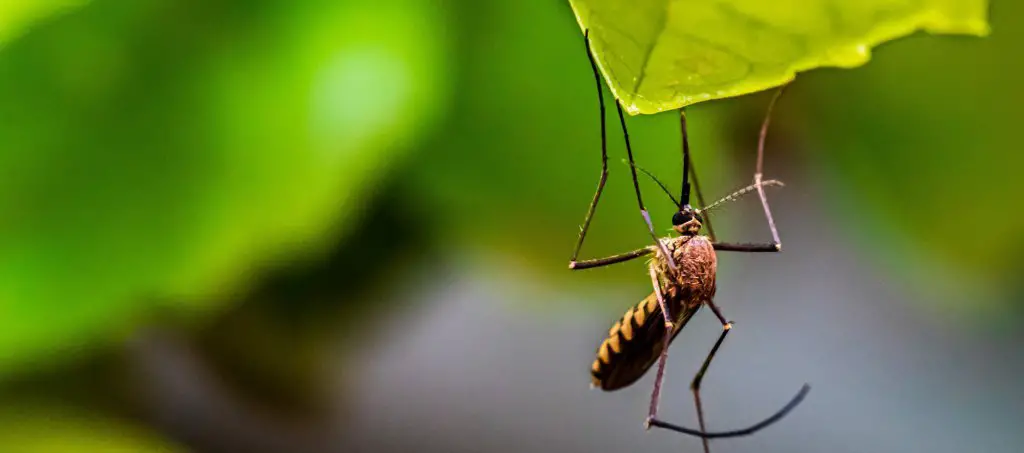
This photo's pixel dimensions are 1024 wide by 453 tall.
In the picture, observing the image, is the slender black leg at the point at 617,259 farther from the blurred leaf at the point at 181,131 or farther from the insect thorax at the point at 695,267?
the blurred leaf at the point at 181,131

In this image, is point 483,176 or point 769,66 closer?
point 769,66

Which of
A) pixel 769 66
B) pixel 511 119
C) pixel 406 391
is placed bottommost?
pixel 769 66

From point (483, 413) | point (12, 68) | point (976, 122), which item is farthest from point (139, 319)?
point (976, 122)

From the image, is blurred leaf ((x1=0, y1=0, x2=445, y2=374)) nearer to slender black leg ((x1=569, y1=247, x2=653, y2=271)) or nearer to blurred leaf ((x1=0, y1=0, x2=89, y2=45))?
blurred leaf ((x1=0, y1=0, x2=89, y2=45))

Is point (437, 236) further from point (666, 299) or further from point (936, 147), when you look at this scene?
point (936, 147)

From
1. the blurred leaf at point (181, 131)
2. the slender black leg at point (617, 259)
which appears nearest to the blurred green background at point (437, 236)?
the blurred leaf at point (181, 131)

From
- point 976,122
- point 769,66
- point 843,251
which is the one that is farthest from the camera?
point 843,251

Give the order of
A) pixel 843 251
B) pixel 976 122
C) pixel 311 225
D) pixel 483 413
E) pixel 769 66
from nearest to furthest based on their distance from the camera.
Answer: pixel 769 66
pixel 311 225
pixel 976 122
pixel 483 413
pixel 843 251

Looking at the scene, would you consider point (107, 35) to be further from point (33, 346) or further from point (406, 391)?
point (406, 391)
